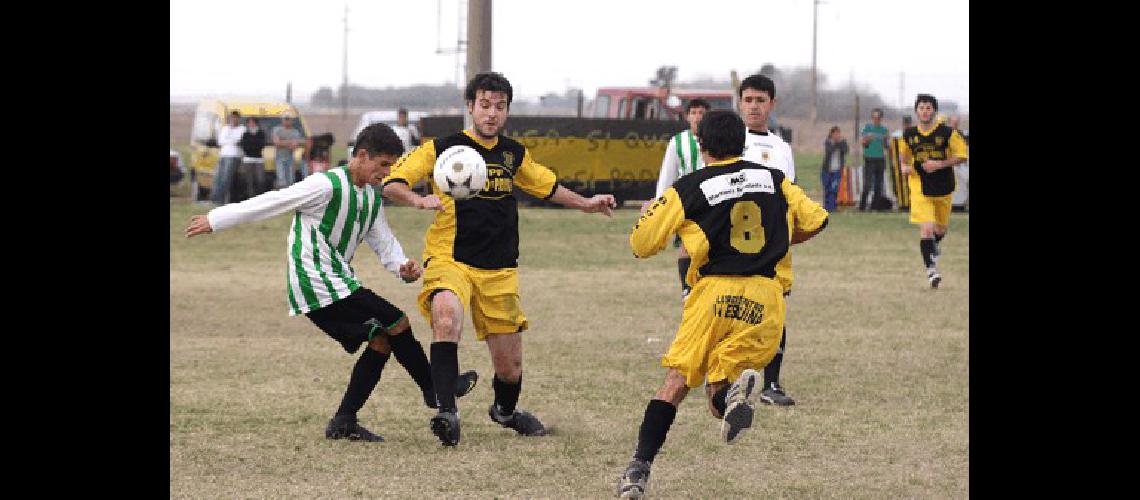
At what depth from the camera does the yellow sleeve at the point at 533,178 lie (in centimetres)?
869

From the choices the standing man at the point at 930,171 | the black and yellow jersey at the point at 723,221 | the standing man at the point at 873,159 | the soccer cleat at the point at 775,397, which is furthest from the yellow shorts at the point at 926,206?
the standing man at the point at 873,159

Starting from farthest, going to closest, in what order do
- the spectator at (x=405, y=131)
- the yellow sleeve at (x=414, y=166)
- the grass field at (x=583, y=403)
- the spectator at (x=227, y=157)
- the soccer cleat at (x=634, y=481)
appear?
the spectator at (x=405, y=131)
the spectator at (x=227, y=157)
the yellow sleeve at (x=414, y=166)
the grass field at (x=583, y=403)
the soccer cleat at (x=634, y=481)

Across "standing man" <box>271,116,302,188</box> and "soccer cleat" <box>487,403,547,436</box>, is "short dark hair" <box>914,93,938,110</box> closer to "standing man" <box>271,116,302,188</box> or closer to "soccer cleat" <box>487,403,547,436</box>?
"soccer cleat" <box>487,403,547,436</box>

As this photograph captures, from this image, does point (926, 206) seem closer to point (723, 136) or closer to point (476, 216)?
point (476, 216)

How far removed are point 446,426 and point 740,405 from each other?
5.36 feet

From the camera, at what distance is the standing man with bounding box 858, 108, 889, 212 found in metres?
28.5

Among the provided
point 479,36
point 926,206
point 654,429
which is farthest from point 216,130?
point 654,429

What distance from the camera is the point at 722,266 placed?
7.22 metres

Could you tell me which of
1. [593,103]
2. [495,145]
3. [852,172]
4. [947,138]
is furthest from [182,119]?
[495,145]

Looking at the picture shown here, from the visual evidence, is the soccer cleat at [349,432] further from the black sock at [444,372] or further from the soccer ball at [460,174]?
the soccer ball at [460,174]

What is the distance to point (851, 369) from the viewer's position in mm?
11125

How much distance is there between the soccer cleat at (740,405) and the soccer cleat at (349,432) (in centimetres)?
211

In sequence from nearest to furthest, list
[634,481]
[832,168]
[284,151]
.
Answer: [634,481]
[284,151]
[832,168]

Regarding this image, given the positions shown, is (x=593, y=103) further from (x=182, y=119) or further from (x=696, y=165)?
(x=182, y=119)
